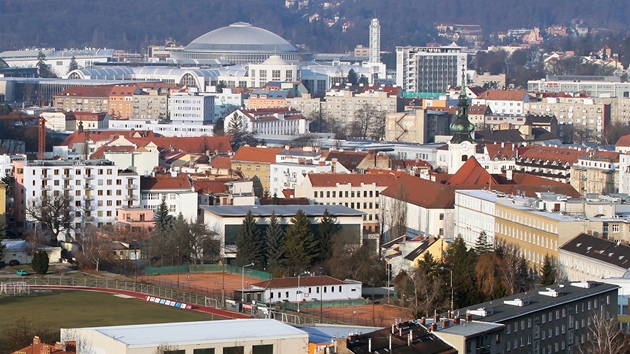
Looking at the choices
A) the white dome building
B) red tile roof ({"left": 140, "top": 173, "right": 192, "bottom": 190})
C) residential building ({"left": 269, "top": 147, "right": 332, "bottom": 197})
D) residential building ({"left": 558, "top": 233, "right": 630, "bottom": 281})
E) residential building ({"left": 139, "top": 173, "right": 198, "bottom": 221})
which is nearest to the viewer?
residential building ({"left": 558, "top": 233, "right": 630, "bottom": 281})

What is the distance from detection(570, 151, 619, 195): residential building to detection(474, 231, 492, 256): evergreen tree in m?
12.0

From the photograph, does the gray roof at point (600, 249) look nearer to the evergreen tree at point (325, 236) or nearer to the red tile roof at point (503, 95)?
the evergreen tree at point (325, 236)

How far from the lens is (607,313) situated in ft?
86.1

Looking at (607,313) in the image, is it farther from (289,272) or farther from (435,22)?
(435,22)

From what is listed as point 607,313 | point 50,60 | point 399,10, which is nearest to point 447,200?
point 607,313

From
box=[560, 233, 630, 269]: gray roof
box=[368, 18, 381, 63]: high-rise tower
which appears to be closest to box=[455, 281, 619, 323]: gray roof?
box=[560, 233, 630, 269]: gray roof

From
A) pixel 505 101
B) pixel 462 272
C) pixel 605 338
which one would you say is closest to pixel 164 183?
pixel 462 272

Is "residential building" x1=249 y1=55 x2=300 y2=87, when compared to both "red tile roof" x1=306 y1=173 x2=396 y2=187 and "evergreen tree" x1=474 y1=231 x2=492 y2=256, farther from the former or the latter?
"evergreen tree" x1=474 y1=231 x2=492 y2=256

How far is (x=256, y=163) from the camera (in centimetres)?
4891

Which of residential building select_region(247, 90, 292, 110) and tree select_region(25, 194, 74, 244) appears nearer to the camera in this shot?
tree select_region(25, 194, 74, 244)

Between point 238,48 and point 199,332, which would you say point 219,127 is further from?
point 238,48

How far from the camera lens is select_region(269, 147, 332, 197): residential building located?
45.6m

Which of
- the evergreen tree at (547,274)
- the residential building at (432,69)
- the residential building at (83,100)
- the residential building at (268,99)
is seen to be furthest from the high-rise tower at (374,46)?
the evergreen tree at (547,274)

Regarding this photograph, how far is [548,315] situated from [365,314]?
5.65m
